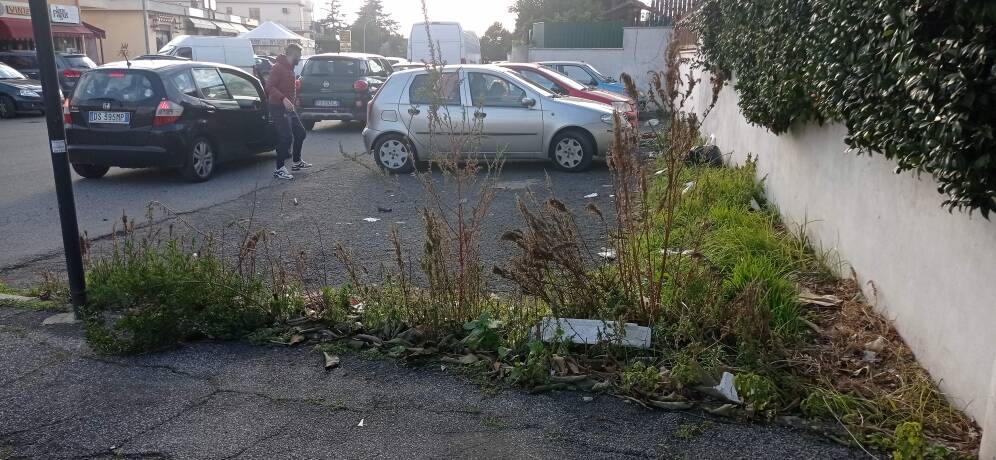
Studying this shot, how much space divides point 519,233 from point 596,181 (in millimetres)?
6620

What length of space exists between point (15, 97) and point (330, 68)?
32.1 ft

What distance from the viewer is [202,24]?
57.4 metres

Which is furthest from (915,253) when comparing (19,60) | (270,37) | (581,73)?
(270,37)

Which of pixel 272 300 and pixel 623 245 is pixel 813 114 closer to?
pixel 623 245

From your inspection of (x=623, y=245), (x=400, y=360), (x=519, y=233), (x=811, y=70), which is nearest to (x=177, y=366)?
(x=400, y=360)

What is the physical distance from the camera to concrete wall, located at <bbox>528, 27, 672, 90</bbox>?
1016 inches

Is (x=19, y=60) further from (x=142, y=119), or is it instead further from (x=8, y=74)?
(x=142, y=119)

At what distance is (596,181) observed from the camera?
11.1 metres

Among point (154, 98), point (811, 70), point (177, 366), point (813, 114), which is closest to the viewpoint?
point (177, 366)

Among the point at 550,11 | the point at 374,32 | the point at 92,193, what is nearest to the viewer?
the point at 92,193

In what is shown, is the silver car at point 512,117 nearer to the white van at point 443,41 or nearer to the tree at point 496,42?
the white van at point 443,41

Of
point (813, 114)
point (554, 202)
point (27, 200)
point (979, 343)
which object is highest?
point (813, 114)

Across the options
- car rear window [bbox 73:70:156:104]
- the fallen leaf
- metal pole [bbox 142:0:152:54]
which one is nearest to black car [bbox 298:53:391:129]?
car rear window [bbox 73:70:156:104]

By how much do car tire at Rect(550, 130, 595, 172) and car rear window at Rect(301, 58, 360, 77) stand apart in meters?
8.02
